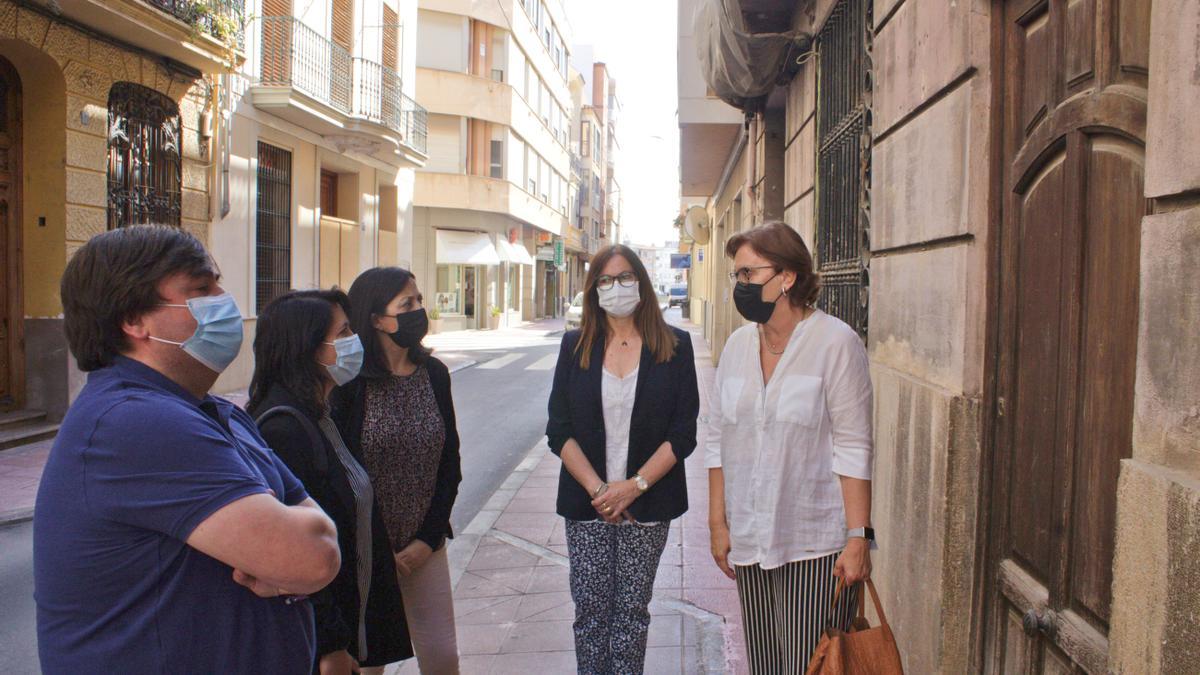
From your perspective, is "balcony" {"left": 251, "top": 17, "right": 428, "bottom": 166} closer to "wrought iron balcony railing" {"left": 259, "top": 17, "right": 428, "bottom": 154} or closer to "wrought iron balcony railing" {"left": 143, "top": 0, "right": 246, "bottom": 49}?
"wrought iron balcony railing" {"left": 259, "top": 17, "right": 428, "bottom": 154}

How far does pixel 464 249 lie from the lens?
112ft

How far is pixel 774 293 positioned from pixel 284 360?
1.61 meters

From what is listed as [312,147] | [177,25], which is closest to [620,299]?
[177,25]

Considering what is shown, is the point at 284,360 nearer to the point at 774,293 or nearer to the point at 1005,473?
the point at 774,293

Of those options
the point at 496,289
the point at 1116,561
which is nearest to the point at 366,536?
the point at 1116,561

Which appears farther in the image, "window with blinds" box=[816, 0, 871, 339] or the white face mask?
"window with blinds" box=[816, 0, 871, 339]

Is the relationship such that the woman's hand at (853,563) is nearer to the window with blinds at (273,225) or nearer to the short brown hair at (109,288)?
the short brown hair at (109,288)

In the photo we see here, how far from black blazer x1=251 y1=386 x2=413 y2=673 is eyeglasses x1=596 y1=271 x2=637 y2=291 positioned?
1353mm

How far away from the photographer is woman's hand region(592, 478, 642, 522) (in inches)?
137

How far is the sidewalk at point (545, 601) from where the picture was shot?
14.5ft

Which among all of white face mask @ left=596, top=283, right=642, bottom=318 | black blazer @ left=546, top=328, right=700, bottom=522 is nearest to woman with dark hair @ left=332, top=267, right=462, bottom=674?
black blazer @ left=546, top=328, right=700, bottom=522

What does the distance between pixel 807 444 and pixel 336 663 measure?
158 centimetres

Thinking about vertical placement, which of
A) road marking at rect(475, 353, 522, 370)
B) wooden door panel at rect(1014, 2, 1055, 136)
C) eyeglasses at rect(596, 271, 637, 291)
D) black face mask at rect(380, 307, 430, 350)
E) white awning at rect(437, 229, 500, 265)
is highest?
white awning at rect(437, 229, 500, 265)

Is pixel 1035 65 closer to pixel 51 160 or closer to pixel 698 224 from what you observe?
pixel 51 160
